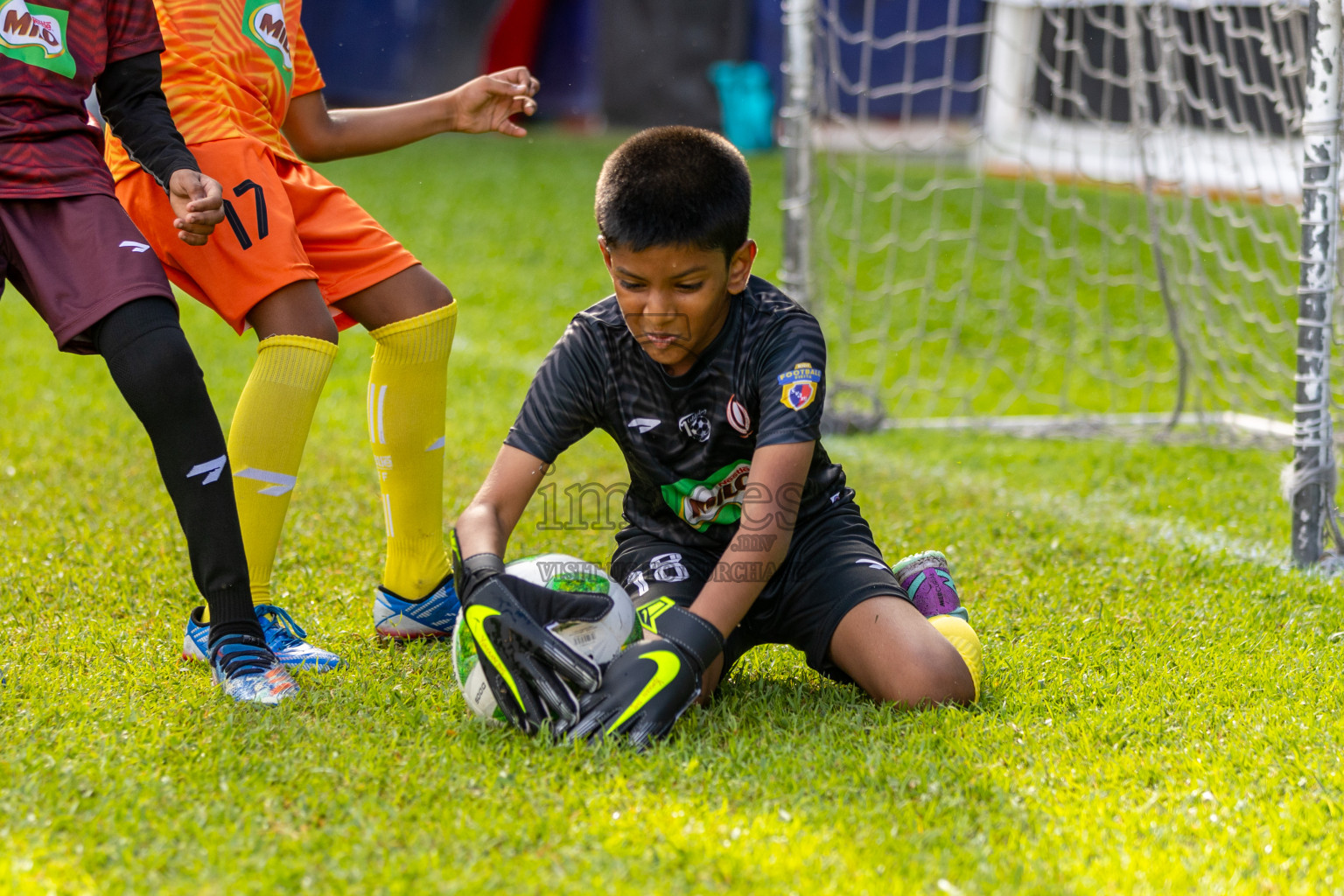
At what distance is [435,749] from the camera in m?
2.13

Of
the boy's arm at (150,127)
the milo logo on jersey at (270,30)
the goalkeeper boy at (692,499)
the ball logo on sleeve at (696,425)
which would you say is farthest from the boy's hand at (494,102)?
the ball logo on sleeve at (696,425)

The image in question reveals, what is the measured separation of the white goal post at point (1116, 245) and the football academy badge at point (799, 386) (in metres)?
1.77

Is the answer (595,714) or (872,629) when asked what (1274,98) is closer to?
(872,629)

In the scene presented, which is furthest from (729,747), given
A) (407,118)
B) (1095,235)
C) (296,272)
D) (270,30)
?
(1095,235)

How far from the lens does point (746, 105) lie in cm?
1342

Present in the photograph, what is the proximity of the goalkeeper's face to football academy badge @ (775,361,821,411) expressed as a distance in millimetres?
193

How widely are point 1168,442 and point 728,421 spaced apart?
319 cm

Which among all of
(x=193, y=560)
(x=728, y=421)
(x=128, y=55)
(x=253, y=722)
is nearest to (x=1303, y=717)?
(x=728, y=421)

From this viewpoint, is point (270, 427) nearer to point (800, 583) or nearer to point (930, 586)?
point (800, 583)

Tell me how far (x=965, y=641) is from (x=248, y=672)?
141 cm

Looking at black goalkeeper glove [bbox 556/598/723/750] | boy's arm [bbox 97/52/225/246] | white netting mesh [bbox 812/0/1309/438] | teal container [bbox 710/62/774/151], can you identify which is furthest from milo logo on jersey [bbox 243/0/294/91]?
teal container [bbox 710/62/774/151]

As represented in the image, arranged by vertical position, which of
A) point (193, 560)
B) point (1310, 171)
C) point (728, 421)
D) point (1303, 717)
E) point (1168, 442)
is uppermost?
point (1310, 171)

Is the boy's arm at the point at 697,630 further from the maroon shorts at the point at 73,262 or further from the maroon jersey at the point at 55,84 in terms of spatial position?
the maroon jersey at the point at 55,84

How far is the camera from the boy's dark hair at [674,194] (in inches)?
88.5
